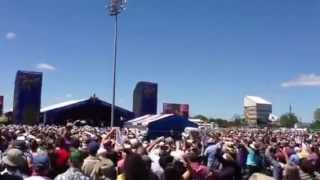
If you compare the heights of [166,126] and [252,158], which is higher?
[166,126]

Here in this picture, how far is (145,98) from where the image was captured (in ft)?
A: 236

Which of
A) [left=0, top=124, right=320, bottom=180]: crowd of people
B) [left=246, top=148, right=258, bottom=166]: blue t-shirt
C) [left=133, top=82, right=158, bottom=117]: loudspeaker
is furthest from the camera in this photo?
[left=133, top=82, right=158, bottom=117]: loudspeaker

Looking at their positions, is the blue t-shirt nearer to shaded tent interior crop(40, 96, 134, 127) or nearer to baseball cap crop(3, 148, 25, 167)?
baseball cap crop(3, 148, 25, 167)

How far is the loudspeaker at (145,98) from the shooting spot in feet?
235

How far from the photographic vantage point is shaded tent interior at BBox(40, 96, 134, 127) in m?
64.0

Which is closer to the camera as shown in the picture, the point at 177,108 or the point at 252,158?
the point at 252,158

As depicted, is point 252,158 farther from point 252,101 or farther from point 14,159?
point 252,101

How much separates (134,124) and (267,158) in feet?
98.4

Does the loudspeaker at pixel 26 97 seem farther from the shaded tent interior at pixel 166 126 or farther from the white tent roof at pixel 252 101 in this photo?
the white tent roof at pixel 252 101

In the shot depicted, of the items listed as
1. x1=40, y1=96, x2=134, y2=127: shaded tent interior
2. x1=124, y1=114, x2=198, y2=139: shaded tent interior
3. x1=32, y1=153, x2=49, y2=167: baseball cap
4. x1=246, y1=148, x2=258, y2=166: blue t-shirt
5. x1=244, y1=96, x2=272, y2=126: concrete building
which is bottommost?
x1=246, y1=148, x2=258, y2=166: blue t-shirt

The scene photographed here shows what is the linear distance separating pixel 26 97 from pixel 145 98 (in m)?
19.3

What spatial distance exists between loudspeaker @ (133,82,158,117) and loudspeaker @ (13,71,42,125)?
17.5 metres

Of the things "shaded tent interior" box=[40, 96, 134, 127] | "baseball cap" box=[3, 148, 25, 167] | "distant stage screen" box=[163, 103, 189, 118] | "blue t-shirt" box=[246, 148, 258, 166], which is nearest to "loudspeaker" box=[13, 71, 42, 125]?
"shaded tent interior" box=[40, 96, 134, 127]

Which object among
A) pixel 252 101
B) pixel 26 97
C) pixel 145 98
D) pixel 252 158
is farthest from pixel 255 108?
pixel 252 158
